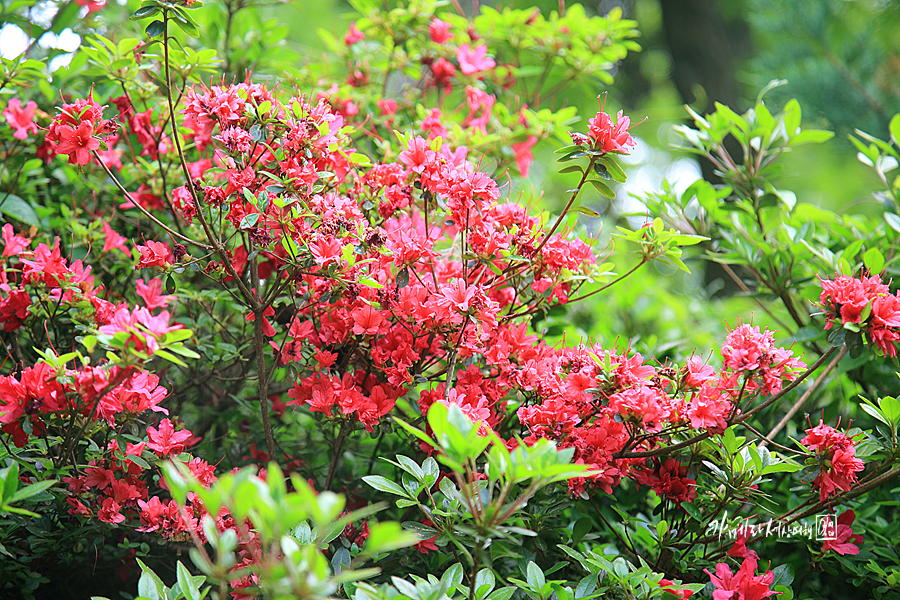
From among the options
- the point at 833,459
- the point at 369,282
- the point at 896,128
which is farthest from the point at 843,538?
the point at 896,128

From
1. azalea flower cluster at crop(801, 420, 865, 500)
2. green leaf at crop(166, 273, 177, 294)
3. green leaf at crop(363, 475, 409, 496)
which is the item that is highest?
green leaf at crop(166, 273, 177, 294)

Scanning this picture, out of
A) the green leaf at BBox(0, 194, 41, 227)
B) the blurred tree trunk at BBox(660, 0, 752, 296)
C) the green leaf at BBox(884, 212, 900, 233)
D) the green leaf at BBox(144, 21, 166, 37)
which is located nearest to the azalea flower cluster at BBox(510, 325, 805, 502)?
the green leaf at BBox(884, 212, 900, 233)

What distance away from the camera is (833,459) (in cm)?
→ 120

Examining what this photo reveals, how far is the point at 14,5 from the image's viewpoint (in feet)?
6.08

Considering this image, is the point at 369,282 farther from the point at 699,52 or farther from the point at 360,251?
the point at 699,52

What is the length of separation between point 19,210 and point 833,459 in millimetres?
2079

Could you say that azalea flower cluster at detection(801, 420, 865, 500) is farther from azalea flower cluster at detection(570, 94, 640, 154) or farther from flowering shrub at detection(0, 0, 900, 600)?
azalea flower cluster at detection(570, 94, 640, 154)

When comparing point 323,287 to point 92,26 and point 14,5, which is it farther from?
point 92,26

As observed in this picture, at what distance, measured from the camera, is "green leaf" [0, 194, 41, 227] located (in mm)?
1651

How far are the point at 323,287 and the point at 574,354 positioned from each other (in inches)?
21.1

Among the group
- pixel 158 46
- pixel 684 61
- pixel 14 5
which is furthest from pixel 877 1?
pixel 14 5

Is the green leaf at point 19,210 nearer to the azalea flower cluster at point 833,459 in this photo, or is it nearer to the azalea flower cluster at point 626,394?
the azalea flower cluster at point 626,394

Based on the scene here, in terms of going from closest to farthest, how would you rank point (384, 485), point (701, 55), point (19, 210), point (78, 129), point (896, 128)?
point (384, 485) → point (78, 129) → point (19, 210) → point (896, 128) → point (701, 55)

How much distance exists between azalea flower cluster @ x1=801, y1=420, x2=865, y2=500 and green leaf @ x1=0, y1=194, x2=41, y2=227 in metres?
1.97
